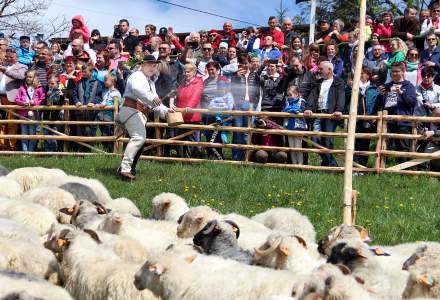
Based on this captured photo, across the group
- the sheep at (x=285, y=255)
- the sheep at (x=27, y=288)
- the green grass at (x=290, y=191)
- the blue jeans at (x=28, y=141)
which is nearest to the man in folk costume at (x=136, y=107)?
the green grass at (x=290, y=191)

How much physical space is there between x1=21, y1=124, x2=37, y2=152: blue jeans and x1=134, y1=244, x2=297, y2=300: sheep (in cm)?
1015

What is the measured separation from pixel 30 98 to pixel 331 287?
39.0 feet

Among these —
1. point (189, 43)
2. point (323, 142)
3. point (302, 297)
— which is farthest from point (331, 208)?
point (189, 43)

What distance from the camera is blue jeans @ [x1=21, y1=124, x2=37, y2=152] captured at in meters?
15.2

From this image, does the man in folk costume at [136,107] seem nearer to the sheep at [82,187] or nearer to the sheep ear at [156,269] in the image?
the sheep at [82,187]

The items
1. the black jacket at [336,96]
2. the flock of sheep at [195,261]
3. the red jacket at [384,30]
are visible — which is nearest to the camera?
the flock of sheep at [195,261]

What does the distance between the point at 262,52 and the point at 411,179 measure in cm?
483

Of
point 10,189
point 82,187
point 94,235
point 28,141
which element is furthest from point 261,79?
point 94,235

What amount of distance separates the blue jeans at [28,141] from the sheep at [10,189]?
5.94 m

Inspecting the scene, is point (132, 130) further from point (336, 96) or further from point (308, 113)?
point (336, 96)

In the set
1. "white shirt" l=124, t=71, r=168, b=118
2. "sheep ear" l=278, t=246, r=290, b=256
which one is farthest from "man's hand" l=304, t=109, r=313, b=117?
"sheep ear" l=278, t=246, r=290, b=256

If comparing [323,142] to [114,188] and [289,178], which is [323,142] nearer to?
[289,178]

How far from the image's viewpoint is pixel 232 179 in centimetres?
1194

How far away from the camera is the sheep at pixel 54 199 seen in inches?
325
